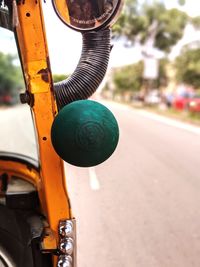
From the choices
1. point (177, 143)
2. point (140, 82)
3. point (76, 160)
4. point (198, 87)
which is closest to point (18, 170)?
point (76, 160)

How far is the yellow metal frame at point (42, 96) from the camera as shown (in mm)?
1904

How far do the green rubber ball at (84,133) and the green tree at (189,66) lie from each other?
91.0 ft

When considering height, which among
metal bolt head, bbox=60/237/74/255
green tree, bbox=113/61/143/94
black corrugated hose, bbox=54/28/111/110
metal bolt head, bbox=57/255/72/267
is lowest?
green tree, bbox=113/61/143/94

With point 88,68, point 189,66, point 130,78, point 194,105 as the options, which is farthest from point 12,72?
point 130,78

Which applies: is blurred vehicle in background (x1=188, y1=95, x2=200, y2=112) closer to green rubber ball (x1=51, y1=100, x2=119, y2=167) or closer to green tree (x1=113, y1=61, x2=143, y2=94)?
green rubber ball (x1=51, y1=100, x2=119, y2=167)

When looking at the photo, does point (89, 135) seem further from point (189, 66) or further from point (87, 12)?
point (189, 66)

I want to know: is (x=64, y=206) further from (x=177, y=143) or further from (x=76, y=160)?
(x=177, y=143)

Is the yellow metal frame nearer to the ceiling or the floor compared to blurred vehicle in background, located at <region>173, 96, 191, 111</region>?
nearer to the ceiling

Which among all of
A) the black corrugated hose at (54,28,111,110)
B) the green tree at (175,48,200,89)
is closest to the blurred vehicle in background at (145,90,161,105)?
the green tree at (175,48,200,89)

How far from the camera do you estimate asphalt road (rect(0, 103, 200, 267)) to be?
4.16 meters

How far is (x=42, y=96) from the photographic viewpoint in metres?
1.94

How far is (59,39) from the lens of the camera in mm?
2668

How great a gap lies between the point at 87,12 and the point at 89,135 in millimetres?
624

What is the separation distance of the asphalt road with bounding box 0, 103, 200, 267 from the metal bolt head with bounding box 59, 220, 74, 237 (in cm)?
196
